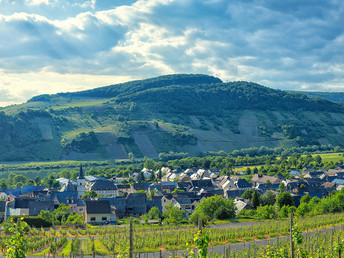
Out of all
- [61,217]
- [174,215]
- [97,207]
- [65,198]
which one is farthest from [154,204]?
[65,198]

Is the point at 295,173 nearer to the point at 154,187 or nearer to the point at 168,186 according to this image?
the point at 168,186

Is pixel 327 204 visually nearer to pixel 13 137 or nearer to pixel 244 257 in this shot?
pixel 244 257

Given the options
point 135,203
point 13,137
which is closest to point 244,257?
point 135,203

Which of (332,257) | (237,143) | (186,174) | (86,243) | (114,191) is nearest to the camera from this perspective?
(332,257)

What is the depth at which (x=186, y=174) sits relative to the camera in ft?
388

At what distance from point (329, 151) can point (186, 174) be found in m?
83.5

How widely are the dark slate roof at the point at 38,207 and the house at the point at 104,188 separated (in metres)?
25.3

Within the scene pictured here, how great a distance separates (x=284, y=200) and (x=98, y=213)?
29012 millimetres

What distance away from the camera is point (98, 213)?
6144cm

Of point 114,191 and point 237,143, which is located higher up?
point 237,143

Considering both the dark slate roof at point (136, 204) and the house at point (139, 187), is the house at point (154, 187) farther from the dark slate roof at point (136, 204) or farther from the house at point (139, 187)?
the dark slate roof at point (136, 204)

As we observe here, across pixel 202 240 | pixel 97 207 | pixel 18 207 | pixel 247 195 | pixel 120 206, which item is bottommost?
pixel 120 206

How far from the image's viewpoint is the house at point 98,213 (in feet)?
201

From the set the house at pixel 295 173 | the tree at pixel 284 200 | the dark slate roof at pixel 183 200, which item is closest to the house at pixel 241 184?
the dark slate roof at pixel 183 200
